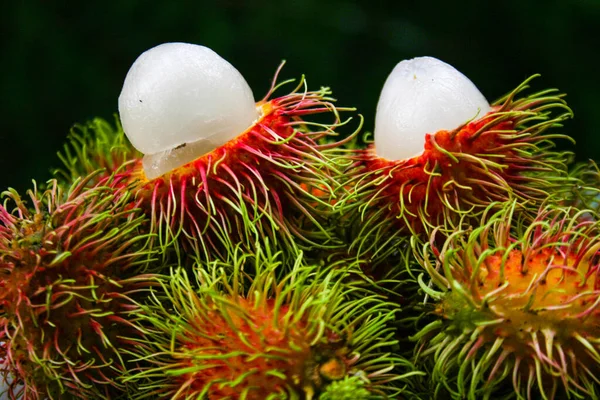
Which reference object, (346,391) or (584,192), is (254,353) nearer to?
(346,391)

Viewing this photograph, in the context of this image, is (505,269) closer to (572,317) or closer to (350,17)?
(572,317)

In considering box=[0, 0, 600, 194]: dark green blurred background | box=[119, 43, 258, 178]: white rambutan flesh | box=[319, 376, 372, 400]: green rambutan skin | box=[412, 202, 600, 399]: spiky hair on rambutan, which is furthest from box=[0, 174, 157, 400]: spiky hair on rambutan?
box=[0, 0, 600, 194]: dark green blurred background

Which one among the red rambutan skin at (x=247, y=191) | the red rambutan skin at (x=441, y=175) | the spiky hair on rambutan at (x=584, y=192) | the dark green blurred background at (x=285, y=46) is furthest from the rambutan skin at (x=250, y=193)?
the dark green blurred background at (x=285, y=46)

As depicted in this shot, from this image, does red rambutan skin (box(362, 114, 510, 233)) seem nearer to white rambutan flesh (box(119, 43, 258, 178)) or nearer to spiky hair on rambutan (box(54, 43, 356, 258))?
spiky hair on rambutan (box(54, 43, 356, 258))

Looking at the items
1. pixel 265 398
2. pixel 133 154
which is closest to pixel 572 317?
pixel 265 398

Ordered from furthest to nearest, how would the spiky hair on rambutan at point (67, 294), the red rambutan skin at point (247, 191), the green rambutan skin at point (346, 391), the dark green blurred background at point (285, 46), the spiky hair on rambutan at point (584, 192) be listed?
1. the dark green blurred background at point (285, 46)
2. the spiky hair on rambutan at point (584, 192)
3. the red rambutan skin at point (247, 191)
4. the spiky hair on rambutan at point (67, 294)
5. the green rambutan skin at point (346, 391)

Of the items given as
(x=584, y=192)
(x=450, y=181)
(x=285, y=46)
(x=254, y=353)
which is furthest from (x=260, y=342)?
(x=285, y=46)

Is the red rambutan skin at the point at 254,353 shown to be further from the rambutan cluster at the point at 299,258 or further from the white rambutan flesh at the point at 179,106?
the white rambutan flesh at the point at 179,106
